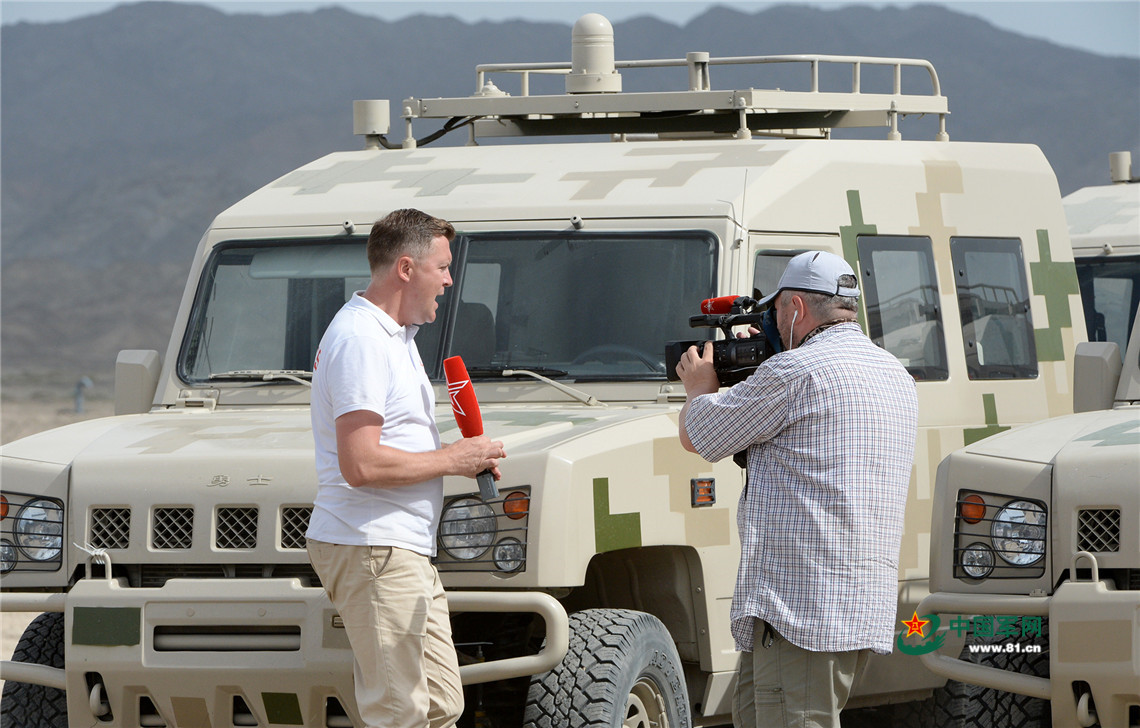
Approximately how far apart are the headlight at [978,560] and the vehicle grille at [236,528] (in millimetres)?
2144

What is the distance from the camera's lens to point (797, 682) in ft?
14.2

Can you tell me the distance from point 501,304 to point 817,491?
2294mm

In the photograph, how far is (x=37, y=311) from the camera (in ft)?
209

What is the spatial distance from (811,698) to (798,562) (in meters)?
0.33

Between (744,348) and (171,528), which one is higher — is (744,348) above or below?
above

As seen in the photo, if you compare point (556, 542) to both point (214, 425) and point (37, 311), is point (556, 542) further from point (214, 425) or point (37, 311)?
point (37, 311)

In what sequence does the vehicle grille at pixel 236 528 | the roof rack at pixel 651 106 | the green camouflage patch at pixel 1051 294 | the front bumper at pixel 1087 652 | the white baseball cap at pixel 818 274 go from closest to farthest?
1. the white baseball cap at pixel 818 274
2. the front bumper at pixel 1087 652
3. the vehicle grille at pixel 236 528
4. the green camouflage patch at pixel 1051 294
5. the roof rack at pixel 651 106

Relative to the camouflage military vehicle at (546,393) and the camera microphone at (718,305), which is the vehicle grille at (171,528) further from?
the camera microphone at (718,305)

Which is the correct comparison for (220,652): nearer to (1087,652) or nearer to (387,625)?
(387,625)

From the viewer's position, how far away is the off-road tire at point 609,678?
517 cm

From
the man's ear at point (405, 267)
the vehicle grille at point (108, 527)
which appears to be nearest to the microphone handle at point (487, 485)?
the man's ear at point (405, 267)

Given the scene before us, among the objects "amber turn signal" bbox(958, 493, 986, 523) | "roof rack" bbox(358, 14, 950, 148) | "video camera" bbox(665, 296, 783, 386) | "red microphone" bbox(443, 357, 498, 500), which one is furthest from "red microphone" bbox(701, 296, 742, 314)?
"roof rack" bbox(358, 14, 950, 148)

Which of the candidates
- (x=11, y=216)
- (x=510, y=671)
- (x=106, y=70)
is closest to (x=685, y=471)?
(x=510, y=671)

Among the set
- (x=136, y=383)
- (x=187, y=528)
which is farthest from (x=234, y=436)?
(x=136, y=383)
